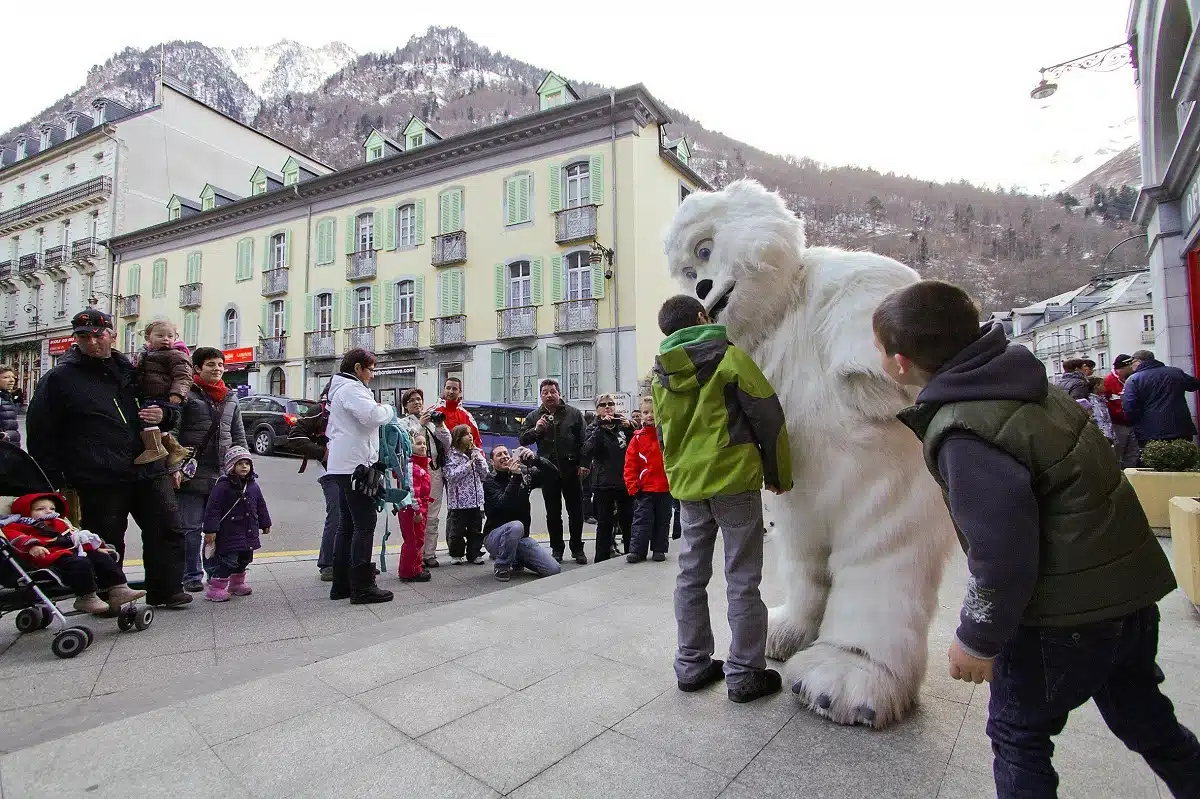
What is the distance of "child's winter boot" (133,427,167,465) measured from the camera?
3.70 m

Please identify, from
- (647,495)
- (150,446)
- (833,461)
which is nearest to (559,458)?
(647,495)

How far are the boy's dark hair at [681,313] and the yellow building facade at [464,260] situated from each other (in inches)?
616

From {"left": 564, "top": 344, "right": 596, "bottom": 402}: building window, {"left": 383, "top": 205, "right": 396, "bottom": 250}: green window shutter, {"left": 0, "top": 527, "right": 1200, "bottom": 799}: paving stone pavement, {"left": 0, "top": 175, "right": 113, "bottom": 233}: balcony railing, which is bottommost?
{"left": 0, "top": 527, "right": 1200, "bottom": 799}: paving stone pavement

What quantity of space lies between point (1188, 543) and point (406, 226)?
2263 cm

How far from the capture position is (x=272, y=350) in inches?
978

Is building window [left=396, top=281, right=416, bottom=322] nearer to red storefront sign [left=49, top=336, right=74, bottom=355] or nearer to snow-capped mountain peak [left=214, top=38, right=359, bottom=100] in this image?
red storefront sign [left=49, top=336, right=74, bottom=355]

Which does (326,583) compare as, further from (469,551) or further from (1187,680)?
(1187,680)

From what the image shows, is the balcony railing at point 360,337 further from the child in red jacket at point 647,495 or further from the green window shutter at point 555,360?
the child in red jacket at point 647,495

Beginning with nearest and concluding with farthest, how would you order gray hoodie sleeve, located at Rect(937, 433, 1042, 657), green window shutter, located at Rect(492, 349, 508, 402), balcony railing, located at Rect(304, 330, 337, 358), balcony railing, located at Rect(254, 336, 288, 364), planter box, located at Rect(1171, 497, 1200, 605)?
gray hoodie sleeve, located at Rect(937, 433, 1042, 657)
planter box, located at Rect(1171, 497, 1200, 605)
green window shutter, located at Rect(492, 349, 508, 402)
balcony railing, located at Rect(304, 330, 337, 358)
balcony railing, located at Rect(254, 336, 288, 364)

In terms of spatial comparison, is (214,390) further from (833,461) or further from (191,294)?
(191,294)

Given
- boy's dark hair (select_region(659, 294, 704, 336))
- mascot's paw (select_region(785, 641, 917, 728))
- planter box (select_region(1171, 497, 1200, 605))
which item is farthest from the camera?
planter box (select_region(1171, 497, 1200, 605))

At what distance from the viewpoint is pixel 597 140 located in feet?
63.2

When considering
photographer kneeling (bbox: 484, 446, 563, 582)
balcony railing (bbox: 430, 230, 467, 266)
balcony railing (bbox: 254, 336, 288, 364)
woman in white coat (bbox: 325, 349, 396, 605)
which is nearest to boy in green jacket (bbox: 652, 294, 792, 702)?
woman in white coat (bbox: 325, 349, 396, 605)

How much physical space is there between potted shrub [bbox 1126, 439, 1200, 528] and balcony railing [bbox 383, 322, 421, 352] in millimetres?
19831
